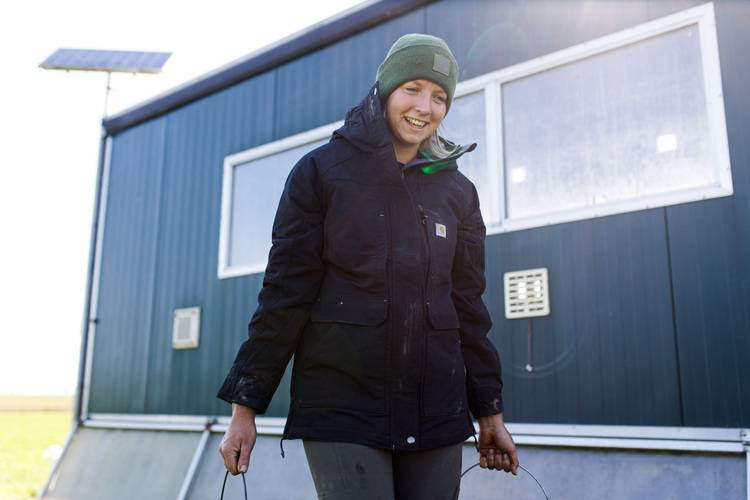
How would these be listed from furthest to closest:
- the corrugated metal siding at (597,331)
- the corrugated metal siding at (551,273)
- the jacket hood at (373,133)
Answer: the corrugated metal siding at (597,331)
the corrugated metal siding at (551,273)
the jacket hood at (373,133)

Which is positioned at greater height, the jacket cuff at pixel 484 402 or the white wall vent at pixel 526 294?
the white wall vent at pixel 526 294

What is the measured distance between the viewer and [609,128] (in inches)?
162

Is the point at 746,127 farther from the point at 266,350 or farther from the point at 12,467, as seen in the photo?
the point at 12,467

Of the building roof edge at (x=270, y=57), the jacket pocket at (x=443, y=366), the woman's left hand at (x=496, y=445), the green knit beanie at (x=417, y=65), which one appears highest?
the building roof edge at (x=270, y=57)

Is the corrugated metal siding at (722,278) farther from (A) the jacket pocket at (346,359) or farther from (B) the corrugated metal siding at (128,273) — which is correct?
(B) the corrugated metal siding at (128,273)

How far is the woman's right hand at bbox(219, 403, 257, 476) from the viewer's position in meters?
1.76

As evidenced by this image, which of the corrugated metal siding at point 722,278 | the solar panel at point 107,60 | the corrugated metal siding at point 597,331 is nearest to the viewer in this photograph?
the corrugated metal siding at point 722,278

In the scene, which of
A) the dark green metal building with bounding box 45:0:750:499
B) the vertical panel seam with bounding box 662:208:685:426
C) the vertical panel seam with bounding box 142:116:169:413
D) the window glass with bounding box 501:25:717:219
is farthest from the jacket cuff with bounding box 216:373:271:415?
the vertical panel seam with bounding box 142:116:169:413

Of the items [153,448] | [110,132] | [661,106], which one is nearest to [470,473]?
[661,106]

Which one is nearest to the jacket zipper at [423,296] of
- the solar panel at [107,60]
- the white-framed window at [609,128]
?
the white-framed window at [609,128]

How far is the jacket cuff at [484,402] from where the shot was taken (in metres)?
2.03

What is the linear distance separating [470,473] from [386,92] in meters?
2.58

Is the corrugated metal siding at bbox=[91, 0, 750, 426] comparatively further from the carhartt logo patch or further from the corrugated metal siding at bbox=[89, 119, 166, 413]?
the carhartt logo patch

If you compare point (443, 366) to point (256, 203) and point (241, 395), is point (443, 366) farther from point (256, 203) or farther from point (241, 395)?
point (256, 203)
